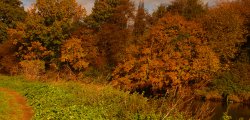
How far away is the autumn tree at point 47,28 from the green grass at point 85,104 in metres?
27.1

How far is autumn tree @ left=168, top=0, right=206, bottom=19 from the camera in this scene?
61.9 metres

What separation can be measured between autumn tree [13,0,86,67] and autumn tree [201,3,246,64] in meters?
16.9

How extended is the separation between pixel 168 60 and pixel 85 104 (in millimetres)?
28878

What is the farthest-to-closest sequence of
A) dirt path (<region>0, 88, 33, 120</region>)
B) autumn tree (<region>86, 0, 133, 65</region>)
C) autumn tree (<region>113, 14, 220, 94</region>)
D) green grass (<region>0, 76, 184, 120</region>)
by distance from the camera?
autumn tree (<region>86, 0, 133, 65</region>), autumn tree (<region>113, 14, 220, 94</region>), dirt path (<region>0, 88, 33, 120</region>), green grass (<region>0, 76, 184, 120</region>)

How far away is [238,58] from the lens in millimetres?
58344

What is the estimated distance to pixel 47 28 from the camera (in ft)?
168

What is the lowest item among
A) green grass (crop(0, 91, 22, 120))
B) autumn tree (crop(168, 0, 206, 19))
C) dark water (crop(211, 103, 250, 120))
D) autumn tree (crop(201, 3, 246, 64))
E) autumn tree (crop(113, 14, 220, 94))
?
dark water (crop(211, 103, 250, 120))

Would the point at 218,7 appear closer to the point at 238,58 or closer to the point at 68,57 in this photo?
the point at 238,58

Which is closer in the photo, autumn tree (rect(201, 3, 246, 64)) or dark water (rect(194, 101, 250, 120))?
dark water (rect(194, 101, 250, 120))

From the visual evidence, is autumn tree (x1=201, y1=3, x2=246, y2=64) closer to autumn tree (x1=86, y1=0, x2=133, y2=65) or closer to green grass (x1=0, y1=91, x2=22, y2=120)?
autumn tree (x1=86, y1=0, x2=133, y2=65)

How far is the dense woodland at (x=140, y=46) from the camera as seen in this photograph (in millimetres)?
47344

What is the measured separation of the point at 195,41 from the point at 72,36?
16.5 m

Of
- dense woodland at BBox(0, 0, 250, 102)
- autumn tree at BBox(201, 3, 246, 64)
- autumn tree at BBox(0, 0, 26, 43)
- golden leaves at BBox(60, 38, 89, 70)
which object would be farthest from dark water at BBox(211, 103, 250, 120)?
autumn tree at BBox(0, 0, 26, 43)

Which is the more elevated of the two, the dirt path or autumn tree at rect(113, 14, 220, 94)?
autumn tree at rect(113, 14, 220, 94)
